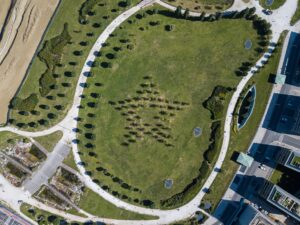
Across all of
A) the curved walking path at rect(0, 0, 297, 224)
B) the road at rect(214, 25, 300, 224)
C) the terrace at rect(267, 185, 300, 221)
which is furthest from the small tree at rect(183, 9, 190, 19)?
the terrace at rect(267, 185, 300, 221)

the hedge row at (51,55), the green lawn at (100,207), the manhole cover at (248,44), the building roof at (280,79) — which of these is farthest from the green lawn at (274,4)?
the green lawn at (100,207)

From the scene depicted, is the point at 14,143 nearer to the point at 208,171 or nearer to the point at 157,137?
the point at 157,137

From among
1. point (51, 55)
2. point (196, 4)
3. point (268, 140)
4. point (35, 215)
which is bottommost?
point (35, 215)

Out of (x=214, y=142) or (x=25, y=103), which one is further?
(x=214, y=142)

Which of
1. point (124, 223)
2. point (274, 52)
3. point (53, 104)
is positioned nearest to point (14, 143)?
point (53, 104)

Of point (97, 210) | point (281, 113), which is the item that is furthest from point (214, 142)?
point (97, 210)

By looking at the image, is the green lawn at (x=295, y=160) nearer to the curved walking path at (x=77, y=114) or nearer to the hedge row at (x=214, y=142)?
the curved walking path at (x=77, y=114)

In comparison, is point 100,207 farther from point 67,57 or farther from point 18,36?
point 18,36
